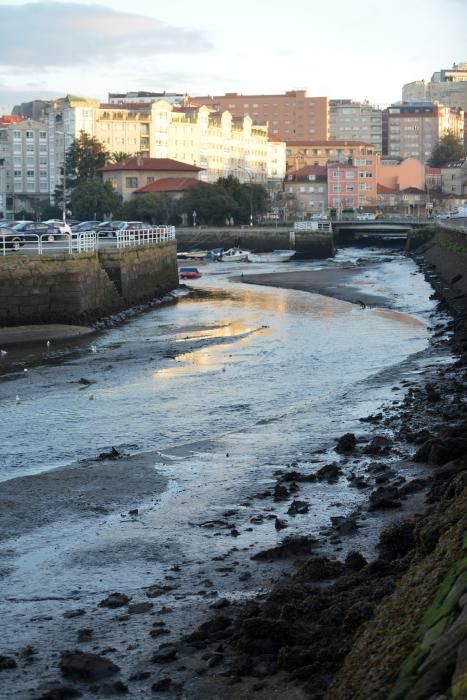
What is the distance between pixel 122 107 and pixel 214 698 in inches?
5709

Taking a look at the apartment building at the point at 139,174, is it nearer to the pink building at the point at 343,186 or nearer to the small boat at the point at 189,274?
the pink building at the point at 343,186

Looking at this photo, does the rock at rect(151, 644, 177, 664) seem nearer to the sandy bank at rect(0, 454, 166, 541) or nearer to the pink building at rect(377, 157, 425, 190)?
the sandy bank at rect(0, 454, 166, 541)

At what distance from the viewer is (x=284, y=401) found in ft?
72.5

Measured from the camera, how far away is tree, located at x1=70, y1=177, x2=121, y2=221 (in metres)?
114

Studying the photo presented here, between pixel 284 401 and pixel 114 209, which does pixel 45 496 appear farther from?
pixel 114 209

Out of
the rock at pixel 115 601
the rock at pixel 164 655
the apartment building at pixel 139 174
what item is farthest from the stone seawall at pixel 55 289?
the apartment building at pixel 139 174

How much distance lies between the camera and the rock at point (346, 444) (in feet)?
55.3

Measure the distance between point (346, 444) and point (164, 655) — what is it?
824 centimetres

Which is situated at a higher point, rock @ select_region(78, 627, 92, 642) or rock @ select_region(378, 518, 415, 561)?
rock @ select_region(378, 518, 415, 561)

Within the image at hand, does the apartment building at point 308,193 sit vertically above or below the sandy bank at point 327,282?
above

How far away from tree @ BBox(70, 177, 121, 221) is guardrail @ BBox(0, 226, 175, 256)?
5142 centimetres

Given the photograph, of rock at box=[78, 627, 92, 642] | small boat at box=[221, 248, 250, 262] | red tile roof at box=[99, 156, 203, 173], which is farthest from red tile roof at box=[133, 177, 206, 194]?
rock at box=[78, 627, 92, 642]

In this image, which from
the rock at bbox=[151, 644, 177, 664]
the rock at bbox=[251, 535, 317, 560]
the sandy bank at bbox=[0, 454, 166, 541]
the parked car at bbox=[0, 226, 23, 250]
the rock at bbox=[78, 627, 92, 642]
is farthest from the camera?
A: the parked car at bbox=[0, 226, 23, 250]

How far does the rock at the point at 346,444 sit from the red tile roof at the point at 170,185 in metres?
101
